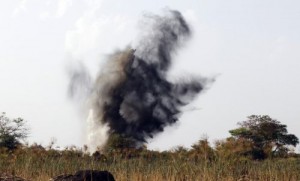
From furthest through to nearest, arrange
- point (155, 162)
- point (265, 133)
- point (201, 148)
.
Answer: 1. point (265, 133)
2. point (201, 148)
3. point (155, 162)

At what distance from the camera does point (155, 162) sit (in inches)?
848

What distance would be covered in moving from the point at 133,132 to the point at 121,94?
3577 millimetres

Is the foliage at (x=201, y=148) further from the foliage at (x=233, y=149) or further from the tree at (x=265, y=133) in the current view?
the tree at (x=265, y=133)

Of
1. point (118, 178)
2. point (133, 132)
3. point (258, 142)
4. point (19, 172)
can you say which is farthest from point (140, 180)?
point (258, 142)

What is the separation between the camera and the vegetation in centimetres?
1466

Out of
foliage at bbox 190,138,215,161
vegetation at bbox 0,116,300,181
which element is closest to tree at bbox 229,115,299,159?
vegetation at bbox 0,116,300,181

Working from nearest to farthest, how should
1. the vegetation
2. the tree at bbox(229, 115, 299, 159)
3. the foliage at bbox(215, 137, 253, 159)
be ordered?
the vegetation
the foliage at bbox(215, 137, 253, 159)
the tree at bbox(229, 115, 299, 159)

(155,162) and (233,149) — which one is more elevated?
(233,149)

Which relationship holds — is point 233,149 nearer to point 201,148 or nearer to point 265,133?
point 201,148

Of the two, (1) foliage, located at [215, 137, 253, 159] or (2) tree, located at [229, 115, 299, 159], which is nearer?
(1) foliage, located at [215, 137, 253, 159]

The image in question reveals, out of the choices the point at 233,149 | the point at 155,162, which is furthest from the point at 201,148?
the point at 155,162

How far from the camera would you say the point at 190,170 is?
15281 mm

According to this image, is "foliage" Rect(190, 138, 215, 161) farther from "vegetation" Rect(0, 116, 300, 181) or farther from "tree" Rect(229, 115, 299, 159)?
"tree" Rect(229, 115, 299, 159)

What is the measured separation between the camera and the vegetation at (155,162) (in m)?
14.7
